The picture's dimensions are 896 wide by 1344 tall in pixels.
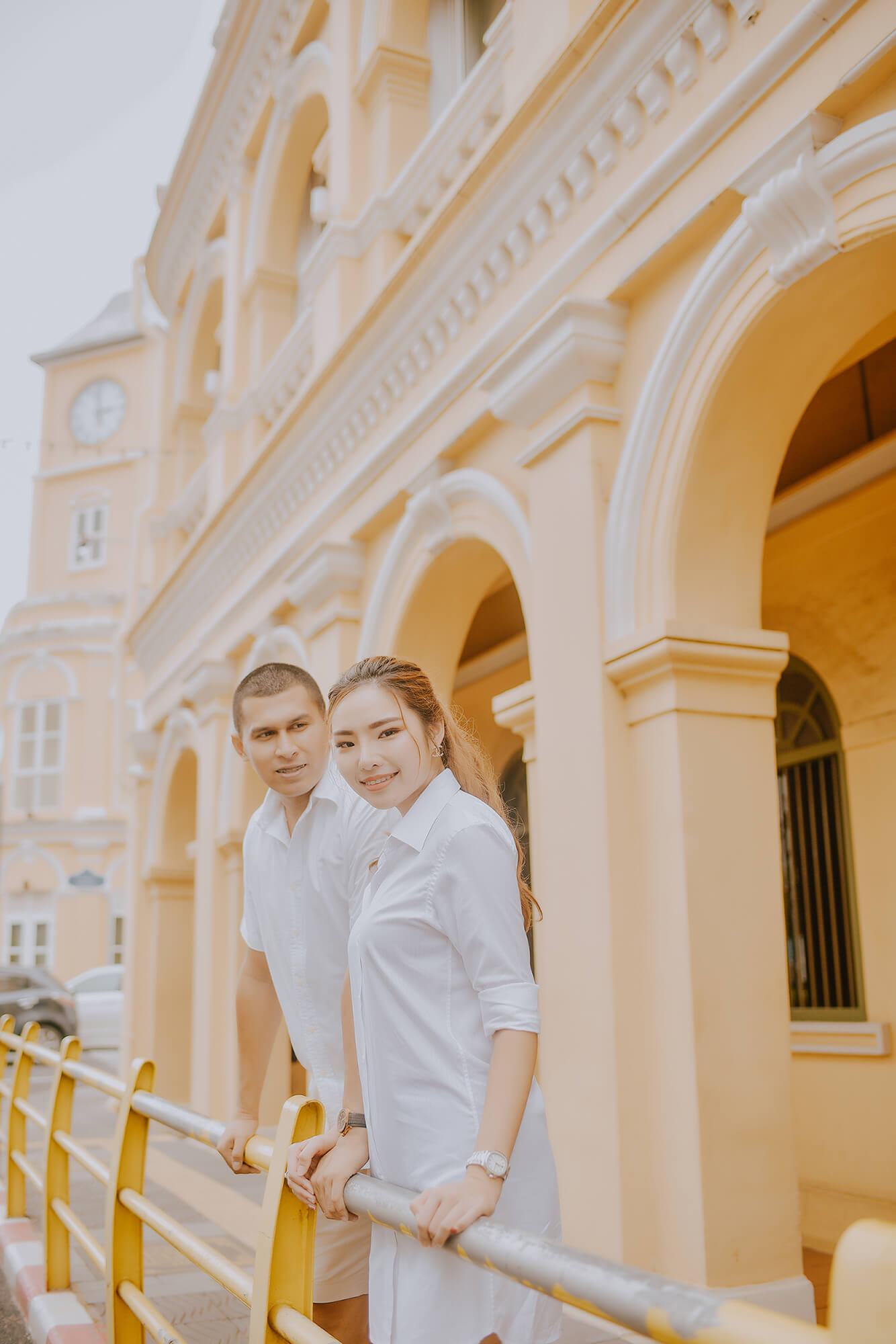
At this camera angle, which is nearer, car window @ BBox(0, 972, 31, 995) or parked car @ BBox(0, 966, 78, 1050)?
parked car @ BBox(0, 966, 78, 1050)

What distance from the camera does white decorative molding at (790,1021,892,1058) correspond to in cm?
597

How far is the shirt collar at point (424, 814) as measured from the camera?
202 cm

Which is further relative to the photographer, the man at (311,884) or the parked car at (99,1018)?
the parked car at (99,1018)

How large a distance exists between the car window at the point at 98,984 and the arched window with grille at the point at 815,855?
1640cm

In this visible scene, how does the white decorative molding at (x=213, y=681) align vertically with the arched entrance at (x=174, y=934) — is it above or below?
above

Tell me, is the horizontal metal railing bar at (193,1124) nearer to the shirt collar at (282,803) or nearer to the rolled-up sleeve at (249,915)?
the rolled-up sleeve at (249,915)

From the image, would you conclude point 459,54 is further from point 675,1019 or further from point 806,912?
point 675,1019

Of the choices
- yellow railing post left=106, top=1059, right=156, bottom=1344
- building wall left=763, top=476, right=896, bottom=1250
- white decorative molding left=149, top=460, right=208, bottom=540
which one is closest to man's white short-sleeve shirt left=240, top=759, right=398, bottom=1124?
yellow railing post left=106, top=1059, right=156, bottom=1344

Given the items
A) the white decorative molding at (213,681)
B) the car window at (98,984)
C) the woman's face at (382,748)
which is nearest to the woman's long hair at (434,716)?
the woman's face at (382,748)

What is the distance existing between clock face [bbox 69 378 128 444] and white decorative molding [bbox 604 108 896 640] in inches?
1020

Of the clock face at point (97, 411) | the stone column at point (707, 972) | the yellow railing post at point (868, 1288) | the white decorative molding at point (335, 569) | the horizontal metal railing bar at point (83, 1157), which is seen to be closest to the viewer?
the yellow railing post at point (868, 1288)

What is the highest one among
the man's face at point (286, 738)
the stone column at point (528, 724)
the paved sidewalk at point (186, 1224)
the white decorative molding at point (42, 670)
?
the white decorative molding at point (42, 670)

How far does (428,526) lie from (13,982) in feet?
44.6

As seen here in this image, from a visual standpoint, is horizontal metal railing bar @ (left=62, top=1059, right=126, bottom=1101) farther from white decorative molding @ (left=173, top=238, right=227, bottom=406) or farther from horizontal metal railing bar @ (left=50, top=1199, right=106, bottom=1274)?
white decorative molding @ (left=173, top=238, right=227, bottom=406)
